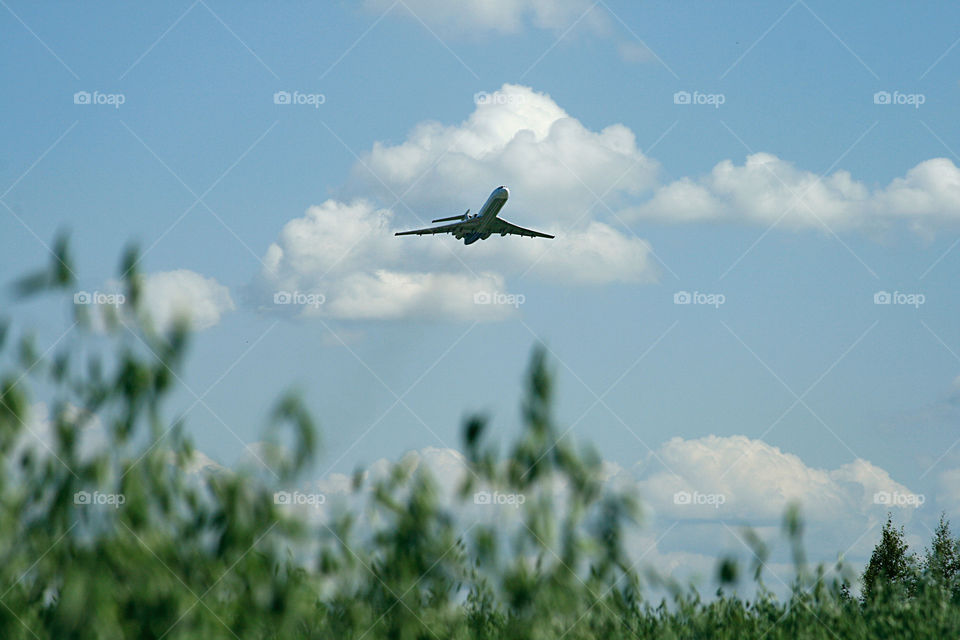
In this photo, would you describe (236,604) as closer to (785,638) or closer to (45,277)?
(45,277)

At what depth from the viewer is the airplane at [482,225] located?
7025 centimetres

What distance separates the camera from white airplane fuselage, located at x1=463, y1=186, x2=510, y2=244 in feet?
230

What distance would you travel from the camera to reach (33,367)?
1716 centimetres

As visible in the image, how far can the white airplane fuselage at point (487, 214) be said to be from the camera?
7000cm

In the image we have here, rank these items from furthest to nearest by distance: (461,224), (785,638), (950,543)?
(950,543), (461,224), (785,638)

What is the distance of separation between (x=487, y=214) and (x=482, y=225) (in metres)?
1.33

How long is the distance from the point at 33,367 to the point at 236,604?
207 inches

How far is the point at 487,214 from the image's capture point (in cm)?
7131

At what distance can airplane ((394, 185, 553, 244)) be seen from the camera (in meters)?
70.2

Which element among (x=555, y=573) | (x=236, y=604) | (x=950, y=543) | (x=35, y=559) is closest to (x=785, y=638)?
(x=555, y=573)

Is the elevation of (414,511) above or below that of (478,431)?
below

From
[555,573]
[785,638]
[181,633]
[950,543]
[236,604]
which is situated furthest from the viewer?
[950,543]

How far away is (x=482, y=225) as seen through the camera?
238 ft

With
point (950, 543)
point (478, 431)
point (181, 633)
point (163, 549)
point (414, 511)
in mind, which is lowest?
point (181, 633)
